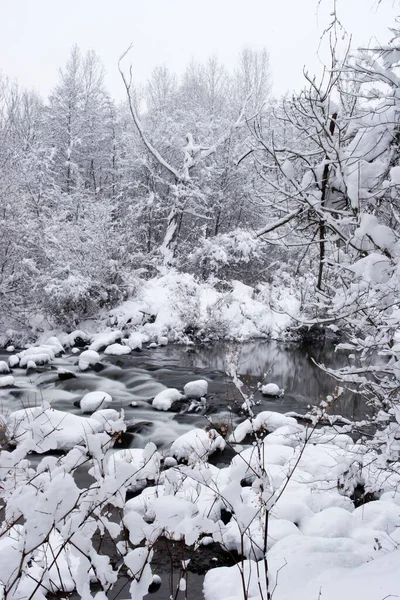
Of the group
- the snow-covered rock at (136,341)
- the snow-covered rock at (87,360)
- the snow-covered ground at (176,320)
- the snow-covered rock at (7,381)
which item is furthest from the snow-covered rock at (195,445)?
the snow-covered ground at (176,320)

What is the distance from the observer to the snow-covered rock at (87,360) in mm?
10578

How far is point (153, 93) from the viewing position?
26672 millimetres

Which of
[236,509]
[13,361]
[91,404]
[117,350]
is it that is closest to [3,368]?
[13,361]

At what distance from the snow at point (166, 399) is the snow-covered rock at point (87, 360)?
3.02m

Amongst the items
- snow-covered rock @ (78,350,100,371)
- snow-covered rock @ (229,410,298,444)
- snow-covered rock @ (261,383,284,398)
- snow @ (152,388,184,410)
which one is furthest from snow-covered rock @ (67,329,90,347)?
snow-covered rock @ (229,410,298,444)

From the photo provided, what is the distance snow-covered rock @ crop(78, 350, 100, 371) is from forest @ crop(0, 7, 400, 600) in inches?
3.1

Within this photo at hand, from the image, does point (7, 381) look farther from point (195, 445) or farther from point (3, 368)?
point (195, 445)

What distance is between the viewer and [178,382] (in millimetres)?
9766

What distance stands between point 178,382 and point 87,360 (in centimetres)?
252

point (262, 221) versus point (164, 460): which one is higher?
point (262, 221)

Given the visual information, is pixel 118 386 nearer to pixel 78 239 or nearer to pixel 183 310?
pixel 183 310

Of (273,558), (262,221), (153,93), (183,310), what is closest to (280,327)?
(183,310)

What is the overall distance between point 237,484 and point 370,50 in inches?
90.9

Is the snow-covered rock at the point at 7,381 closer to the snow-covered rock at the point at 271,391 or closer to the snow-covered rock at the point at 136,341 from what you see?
the snow-covered rock at the point at 136,341
